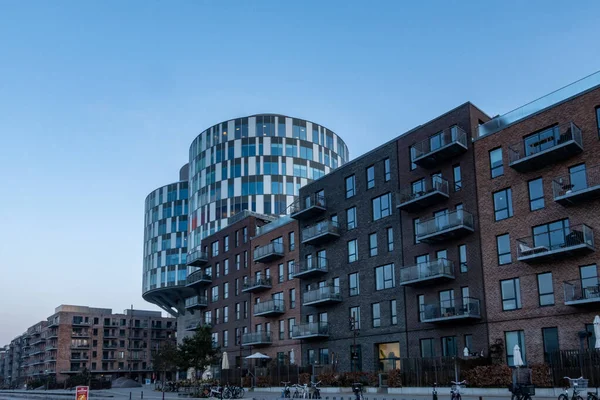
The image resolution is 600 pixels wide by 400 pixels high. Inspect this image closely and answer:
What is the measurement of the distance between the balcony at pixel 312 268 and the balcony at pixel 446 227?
12.3 m

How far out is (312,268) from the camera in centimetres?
5238

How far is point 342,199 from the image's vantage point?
2028 inches

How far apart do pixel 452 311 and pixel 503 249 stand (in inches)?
197

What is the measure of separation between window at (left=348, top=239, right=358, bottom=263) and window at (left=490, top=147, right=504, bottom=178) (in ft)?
46.0

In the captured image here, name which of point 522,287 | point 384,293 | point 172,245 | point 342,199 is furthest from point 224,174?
point 522,287

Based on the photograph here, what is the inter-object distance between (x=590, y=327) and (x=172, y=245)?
77933mm

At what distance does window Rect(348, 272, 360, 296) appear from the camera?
4853cm

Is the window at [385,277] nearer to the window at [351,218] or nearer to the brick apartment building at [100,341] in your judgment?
the window at [351,218]

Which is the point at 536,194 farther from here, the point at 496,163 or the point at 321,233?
the point at 321,233

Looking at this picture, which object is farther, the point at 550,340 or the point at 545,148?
the point at 545,148

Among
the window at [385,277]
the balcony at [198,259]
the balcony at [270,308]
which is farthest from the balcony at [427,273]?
the balcony at [198,259]

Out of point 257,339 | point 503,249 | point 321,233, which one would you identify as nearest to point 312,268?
point 321,233

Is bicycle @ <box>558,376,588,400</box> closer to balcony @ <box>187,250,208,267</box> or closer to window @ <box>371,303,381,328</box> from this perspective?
window @ <box>371,303,381,328</box>

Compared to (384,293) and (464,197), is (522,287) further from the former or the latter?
(384,293)
